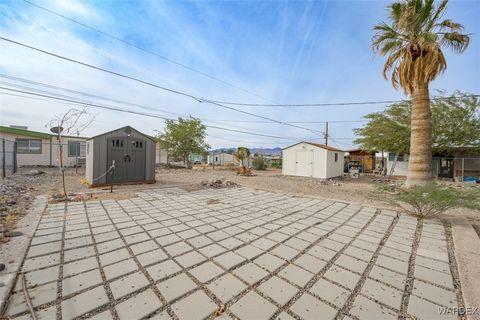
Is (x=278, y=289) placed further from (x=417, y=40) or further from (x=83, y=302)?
(x=417, y=40)

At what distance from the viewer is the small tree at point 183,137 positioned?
19703mm

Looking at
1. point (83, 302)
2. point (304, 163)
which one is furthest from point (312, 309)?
point (304, 163)

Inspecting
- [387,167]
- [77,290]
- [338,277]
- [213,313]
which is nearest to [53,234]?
[77,290]

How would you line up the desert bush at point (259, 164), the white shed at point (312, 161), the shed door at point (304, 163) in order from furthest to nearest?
the desert bush at point (259, 164), the shed door at point (304, 163), the white shed at point (312, 161)

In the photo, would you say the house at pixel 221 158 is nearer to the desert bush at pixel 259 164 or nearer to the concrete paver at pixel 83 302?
the desert bush at pixel 259 164

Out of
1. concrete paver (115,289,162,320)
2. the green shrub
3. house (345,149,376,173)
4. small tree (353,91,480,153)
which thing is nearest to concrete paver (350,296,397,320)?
concrete paver (115,289,162,320)

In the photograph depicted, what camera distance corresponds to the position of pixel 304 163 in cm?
1423

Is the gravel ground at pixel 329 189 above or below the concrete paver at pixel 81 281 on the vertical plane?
below

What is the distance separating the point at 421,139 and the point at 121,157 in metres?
10.9

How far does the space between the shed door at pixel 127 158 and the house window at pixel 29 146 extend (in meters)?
13.6

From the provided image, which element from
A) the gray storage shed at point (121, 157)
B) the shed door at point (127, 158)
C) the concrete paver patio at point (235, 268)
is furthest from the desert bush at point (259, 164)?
the concrete paver patio at point (235, 268)

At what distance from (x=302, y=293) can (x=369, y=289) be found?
0.66 m

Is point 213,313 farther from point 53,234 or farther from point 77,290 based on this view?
point 53,234

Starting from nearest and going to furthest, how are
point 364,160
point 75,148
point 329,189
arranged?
point 329,189
point 75,148
point 364,160
